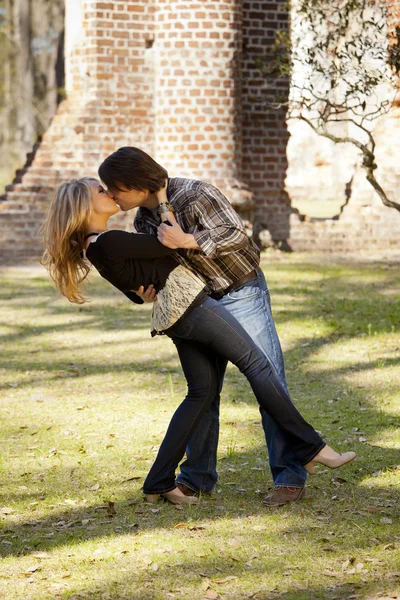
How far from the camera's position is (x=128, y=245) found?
4.19m

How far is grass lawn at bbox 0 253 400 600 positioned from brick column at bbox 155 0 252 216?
3.94 meters

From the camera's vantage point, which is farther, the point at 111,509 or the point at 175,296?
the point at 111,509

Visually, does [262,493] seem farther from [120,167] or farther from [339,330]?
[339,330]

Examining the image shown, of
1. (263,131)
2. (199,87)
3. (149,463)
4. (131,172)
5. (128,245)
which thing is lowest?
(149,463)

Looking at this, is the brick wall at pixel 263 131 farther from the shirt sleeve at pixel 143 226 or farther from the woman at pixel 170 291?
the woman at pixel 170 291

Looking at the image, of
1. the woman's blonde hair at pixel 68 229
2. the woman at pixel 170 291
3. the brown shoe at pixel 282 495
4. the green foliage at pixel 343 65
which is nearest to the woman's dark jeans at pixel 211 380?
the woman at pixel 170 291

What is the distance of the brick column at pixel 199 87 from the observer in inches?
528

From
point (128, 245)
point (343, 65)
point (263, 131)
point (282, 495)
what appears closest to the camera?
point (128, 245)

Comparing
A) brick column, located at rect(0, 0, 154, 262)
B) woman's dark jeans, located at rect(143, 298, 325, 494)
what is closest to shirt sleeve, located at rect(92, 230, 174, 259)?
woman's dark jeans, located at rect(143, 298, 325, 494)

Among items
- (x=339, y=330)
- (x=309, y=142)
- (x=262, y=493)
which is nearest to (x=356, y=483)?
(x=262, y=493)

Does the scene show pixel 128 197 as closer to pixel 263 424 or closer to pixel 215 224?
pixel 215 224

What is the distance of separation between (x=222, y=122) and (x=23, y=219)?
3116 millimetres

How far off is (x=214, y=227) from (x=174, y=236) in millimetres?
225

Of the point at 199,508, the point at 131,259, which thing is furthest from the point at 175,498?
the point at 131,259
